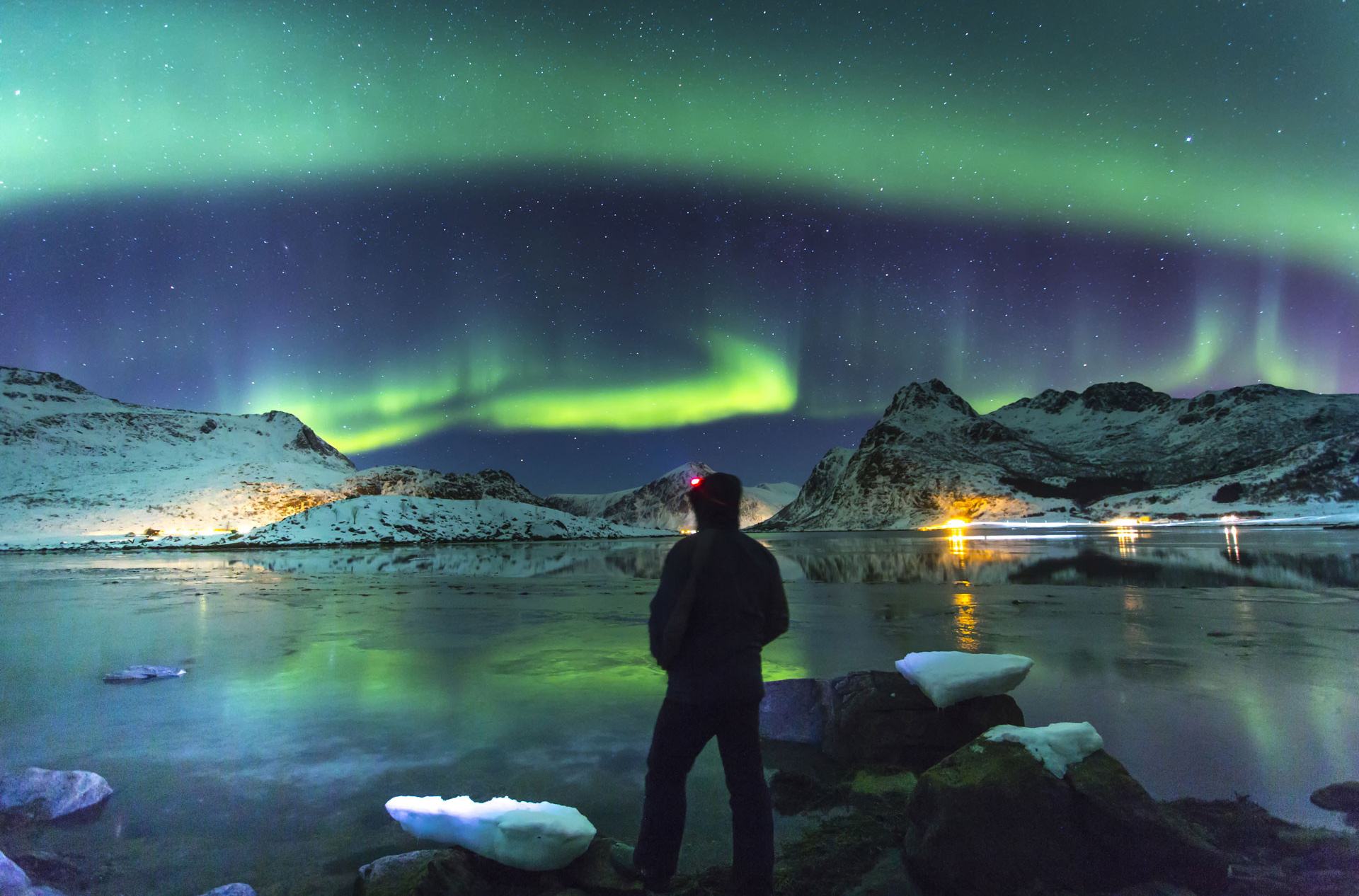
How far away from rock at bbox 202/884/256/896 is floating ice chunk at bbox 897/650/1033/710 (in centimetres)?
578

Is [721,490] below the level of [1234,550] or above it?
above

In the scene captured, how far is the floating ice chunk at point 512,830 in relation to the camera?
4.40 metres

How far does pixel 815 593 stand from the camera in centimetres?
2327

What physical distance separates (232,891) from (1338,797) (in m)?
8.18

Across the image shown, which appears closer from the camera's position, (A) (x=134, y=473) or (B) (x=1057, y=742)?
(B) (x=1057, y=742)

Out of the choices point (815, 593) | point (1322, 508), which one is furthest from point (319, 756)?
point (1322, 508)

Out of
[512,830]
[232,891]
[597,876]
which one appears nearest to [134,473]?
[232,891]

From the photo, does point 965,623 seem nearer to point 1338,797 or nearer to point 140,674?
point 1338,797

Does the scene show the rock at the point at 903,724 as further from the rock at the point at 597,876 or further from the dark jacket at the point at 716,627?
the dark jacket at the point at 716,627

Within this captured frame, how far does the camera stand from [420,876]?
13.8 ft

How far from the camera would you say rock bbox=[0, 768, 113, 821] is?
18.2ft

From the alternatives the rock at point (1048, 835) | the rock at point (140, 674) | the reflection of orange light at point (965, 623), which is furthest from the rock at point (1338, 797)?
the rock at point (140, 674)

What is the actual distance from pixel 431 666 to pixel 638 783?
6678mm

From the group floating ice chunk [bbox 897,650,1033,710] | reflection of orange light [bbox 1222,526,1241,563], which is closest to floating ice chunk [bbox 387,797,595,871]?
floating ice chunk [bbox 897,650,1033,710]
